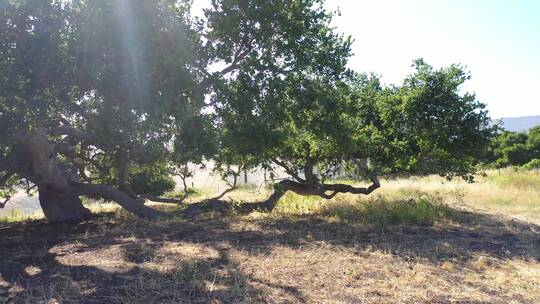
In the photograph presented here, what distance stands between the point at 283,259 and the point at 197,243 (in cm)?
187

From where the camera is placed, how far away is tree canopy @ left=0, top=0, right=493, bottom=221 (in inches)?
285

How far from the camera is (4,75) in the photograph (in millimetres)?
6590

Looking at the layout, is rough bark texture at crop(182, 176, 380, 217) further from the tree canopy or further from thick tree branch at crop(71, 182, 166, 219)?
thick tree branch at crop(71, 182, 166, 219)

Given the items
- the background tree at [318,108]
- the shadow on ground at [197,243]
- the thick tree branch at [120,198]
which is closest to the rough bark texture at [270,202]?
the background tree at [318,108]

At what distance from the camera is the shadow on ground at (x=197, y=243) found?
4.97 m

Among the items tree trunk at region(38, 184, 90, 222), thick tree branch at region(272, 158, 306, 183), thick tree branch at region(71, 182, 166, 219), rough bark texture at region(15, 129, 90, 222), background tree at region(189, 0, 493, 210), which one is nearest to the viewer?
background tree at region(189, 0, 493, 210)

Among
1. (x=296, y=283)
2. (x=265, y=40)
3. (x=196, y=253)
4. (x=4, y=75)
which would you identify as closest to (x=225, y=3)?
(x=265, y=40)

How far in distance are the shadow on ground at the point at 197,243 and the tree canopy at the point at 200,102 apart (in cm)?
147

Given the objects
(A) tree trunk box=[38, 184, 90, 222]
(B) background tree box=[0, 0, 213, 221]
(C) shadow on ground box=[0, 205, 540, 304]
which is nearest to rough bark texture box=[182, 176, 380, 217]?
(C) shadow on ground box=[0, 205, 540, 304]

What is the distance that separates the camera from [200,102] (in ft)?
27.3

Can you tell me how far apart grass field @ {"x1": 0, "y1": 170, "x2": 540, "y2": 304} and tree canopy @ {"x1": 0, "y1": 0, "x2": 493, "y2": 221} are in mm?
1521

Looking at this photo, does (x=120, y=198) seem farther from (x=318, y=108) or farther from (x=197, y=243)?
(x=318, y=108)

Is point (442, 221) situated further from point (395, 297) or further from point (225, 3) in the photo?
Result: point (225, 3)

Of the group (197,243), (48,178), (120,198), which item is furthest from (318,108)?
(48,178)
